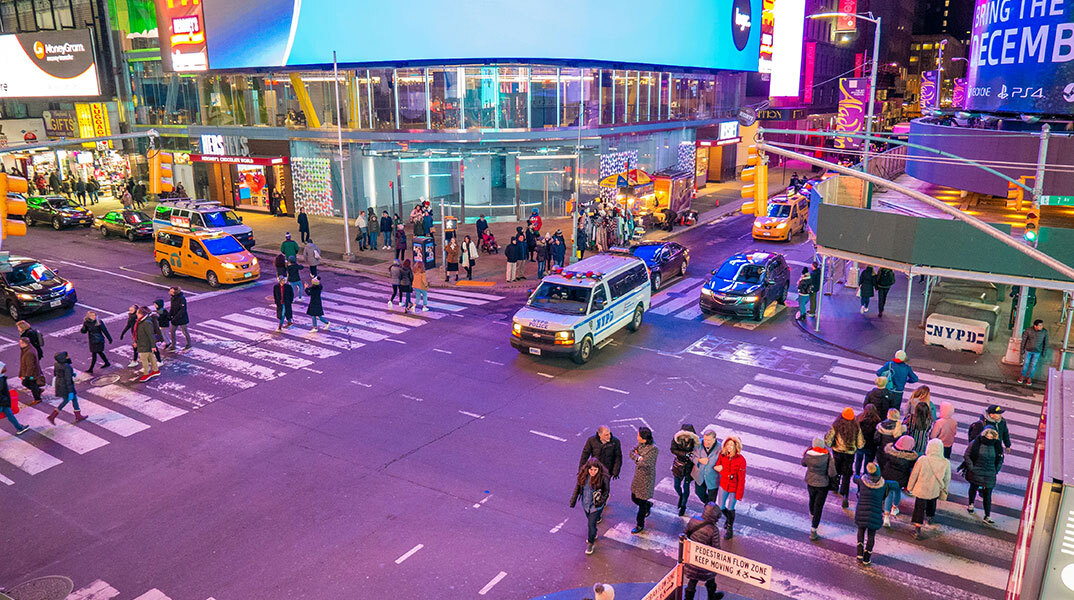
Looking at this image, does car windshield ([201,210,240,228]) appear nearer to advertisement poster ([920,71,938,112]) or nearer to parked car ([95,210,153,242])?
parked car ([95,210,153,242])

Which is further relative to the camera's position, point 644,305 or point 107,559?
point 644,305

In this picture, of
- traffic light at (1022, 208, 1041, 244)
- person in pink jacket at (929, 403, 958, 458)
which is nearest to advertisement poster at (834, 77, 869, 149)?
traffic light at (1022, 208, 1041, 244)

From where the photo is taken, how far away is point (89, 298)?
23.8 meters

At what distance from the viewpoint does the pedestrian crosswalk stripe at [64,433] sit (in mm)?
13562

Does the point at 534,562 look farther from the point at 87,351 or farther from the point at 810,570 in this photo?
the point at 87,351

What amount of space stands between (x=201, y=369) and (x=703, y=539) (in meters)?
13.2

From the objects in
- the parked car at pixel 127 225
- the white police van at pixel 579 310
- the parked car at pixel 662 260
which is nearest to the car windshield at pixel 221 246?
the parked car at pixel 127 225

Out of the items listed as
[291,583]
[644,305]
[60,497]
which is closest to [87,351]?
[60,497]

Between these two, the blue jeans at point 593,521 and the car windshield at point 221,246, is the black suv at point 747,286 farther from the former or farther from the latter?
the car windshield at point 221,246

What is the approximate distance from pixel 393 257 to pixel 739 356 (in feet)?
53.3

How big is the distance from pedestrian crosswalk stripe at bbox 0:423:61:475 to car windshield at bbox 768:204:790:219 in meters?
29.3

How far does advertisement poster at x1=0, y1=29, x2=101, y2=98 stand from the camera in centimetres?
4700

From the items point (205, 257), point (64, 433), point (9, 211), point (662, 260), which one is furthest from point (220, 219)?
point (64, 433)

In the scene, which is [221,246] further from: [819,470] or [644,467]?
[819,470]
